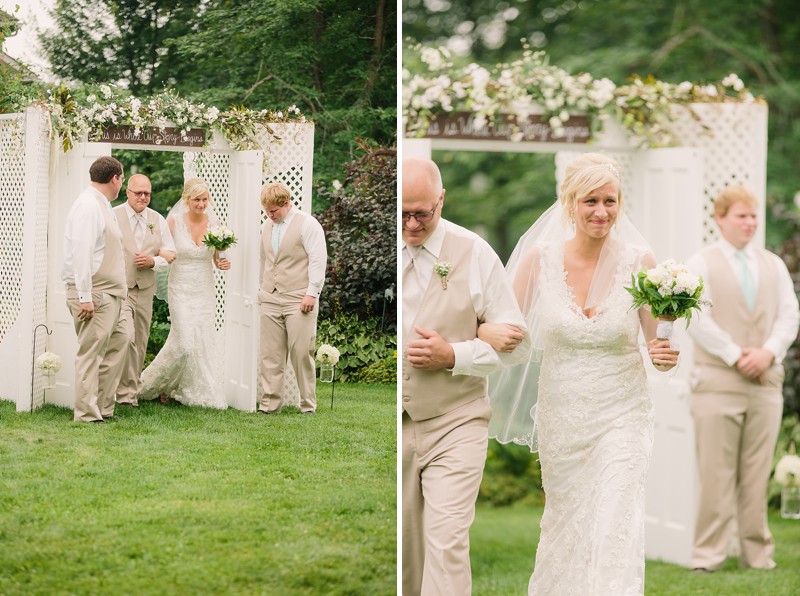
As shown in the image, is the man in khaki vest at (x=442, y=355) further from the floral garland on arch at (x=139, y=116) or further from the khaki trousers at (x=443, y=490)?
the floral garland on arch at (x=139, y=116)

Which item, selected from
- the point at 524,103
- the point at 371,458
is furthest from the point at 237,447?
the point at 524,103

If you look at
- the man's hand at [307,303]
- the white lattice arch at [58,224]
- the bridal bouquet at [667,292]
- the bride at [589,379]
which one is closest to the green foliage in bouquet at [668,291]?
the bridal bouquet at [667,292]

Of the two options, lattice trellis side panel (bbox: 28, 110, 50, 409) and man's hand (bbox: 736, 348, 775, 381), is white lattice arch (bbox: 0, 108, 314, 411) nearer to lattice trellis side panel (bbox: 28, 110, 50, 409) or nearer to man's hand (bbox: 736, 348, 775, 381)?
lattice trellis side panel (bbox: 28, 110, 50, 409)

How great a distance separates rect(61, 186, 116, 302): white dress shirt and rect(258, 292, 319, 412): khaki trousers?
0.67 metres

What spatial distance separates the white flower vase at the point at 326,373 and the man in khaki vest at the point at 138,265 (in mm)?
702

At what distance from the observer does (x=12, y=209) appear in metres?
4.06

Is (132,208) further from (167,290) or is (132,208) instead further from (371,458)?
(371,458)

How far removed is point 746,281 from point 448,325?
80.7 inches

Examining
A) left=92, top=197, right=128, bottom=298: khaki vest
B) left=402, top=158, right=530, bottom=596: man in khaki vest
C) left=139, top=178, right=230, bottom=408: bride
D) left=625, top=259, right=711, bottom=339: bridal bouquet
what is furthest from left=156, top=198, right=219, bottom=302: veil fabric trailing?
left=625, top=259, right=711, bottom=339: bridal bouquet

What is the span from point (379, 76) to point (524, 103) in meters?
A: 0.67

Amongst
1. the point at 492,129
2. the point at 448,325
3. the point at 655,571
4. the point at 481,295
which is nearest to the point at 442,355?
the point at 448,325

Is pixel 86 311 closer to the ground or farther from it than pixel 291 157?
closer to the ground

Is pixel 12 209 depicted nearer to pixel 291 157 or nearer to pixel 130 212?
pixel 130 212

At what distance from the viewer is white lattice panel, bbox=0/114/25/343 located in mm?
4059
